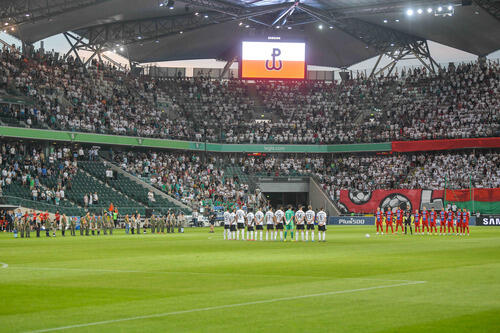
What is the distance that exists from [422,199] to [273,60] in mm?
22717

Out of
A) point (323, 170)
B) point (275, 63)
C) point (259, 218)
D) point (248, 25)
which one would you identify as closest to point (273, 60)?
point (275, 63)

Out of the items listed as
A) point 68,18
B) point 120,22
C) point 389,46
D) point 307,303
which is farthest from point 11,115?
point 307,303

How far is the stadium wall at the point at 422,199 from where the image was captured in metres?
67.2

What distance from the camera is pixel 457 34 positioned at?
75.8 m

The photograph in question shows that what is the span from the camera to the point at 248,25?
78.3 meters

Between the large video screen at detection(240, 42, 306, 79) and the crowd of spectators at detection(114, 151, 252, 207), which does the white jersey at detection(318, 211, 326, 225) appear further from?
the large video screen at detection(240, 42, 306, 79)

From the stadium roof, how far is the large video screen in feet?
8.04

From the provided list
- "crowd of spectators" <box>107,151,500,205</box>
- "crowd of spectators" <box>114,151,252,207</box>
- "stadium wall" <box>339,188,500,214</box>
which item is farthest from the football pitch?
"crowd of spectators" <box>107,151,500,205</box>

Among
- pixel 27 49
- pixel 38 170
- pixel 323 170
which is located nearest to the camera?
pixel 38 170

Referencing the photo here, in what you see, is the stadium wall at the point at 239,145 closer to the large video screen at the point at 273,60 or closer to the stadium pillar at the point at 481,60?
the large video screen at the point at 273,60

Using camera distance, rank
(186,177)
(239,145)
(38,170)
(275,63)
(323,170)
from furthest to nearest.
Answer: (323,170) → (239,145) → (275,63) → (186,177) → (38,170)

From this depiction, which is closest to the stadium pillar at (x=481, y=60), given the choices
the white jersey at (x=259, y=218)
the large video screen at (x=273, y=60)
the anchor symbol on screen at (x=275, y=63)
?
the large video screen at (x=273, y=60)

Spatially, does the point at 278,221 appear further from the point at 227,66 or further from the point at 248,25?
the point at 227,66

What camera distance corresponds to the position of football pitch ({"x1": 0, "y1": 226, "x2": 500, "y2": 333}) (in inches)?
456
